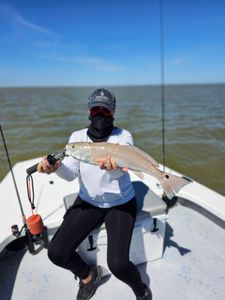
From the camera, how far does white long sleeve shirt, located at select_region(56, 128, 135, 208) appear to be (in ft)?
7.50

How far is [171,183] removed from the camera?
1.95m

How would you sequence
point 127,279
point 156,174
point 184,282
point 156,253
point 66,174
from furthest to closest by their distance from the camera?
point 156,253 → point 184,282 → point 66,174 → point 127,279 → point 156,174

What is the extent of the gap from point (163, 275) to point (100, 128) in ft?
6.03

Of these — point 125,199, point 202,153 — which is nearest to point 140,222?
point 125,199

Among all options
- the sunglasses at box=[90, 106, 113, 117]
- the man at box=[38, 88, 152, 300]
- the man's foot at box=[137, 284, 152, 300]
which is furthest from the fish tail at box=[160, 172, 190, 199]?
the man's foot at box=[137, 284, 152, 300]

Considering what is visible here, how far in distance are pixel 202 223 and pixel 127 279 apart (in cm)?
178

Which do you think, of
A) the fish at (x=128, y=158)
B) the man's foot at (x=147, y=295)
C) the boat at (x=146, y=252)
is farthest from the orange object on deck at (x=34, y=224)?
the man's foot at (x=147, y=295)

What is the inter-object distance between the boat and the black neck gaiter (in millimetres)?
849

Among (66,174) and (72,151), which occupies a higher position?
(72,151)

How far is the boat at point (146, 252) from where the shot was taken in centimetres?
248

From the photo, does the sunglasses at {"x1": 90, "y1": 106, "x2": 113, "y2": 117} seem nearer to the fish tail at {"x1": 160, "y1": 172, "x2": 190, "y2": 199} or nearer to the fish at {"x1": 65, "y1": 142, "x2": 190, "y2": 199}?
the fish at {"x1": 65, "y1": 142, "x2": 190, "y2": 199}

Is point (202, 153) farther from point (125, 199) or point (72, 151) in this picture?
point (72, 151)

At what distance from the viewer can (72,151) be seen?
6.63 feet

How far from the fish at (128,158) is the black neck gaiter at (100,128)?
386 mm
